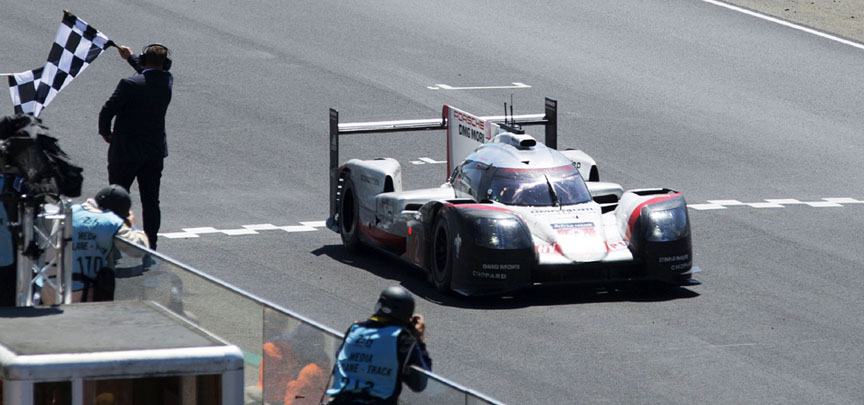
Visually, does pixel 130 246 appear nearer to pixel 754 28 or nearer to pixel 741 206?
pixel 741 206

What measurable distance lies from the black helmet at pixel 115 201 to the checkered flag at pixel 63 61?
290cm

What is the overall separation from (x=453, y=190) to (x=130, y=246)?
21.7 ft

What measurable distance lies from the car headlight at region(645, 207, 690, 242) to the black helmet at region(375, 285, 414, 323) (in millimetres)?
6000

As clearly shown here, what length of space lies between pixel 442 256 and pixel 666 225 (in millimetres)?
2055

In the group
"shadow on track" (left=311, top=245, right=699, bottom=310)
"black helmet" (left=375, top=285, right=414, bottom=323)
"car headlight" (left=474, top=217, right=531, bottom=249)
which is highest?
"black helmet" (left=375, top=285, right=414, bottom=323)

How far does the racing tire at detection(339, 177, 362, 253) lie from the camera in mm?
15219

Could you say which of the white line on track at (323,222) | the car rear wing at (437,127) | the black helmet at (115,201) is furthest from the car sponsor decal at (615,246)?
the black helmet at (115,201)

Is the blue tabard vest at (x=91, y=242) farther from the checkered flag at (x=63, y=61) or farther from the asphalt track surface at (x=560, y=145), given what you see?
the checkered flag at (x=63, y=61)

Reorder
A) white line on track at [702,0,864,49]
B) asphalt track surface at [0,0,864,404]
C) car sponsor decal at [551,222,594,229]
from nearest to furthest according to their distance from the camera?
asphalt track surface at [0,0,864,404], car sponsor decal at [551,222,594,229], white line on track at [702,0,864,49]

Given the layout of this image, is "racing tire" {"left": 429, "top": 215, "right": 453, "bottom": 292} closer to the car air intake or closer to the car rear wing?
the car air intake

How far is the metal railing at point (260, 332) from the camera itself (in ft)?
25.5

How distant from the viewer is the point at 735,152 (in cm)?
2127

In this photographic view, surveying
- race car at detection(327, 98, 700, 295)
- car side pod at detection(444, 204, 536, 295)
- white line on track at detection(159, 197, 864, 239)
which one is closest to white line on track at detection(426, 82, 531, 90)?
white line on track at detection(159, 197, 864, 239)

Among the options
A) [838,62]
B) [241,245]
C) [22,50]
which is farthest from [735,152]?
[22,50]
